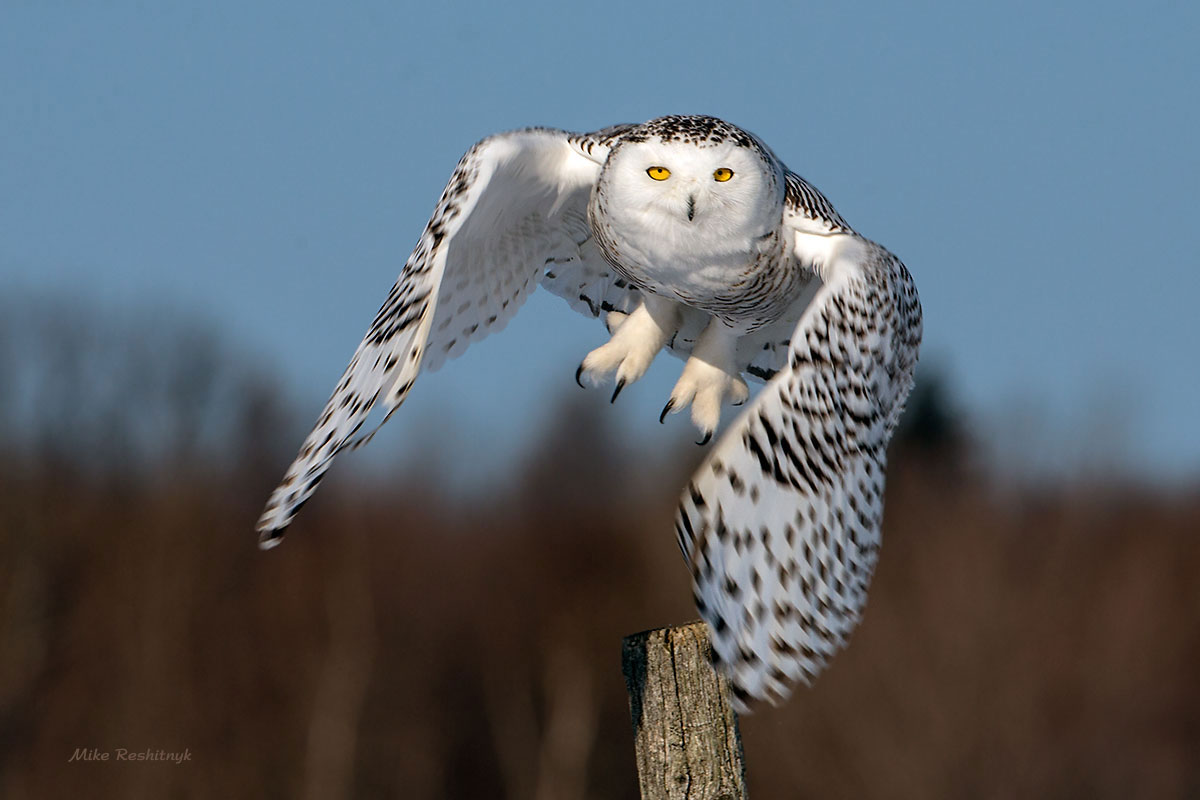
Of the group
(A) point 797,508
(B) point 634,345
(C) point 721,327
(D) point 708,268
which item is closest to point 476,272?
(B) point 634,345

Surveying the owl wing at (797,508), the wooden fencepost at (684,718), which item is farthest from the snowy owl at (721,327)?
the wooden fencepost at (684,718)

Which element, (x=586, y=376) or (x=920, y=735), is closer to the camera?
(x=586, y=376)

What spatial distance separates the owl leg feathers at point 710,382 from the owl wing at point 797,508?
1378 millimetres

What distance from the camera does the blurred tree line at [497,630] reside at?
2028 centimetres

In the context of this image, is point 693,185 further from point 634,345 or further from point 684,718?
point 684,718

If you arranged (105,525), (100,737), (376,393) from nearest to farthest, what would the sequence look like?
(376,393)
(100,737)
(105,525)

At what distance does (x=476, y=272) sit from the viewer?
17.5 feet

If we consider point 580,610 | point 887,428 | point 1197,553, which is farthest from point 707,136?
point 1197,553

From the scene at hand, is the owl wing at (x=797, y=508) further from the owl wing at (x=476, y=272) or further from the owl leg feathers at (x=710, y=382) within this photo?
the owl leg feathers at (x=710, y=382)

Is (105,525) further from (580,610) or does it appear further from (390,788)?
(580,610)

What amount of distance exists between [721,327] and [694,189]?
1075mm

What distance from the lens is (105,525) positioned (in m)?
21.5

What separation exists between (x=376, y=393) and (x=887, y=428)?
4.93ft

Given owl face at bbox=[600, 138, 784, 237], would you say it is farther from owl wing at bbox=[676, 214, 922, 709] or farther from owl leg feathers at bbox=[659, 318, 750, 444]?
owl leg feathers at bbox=[659, 318, 750, 444]
